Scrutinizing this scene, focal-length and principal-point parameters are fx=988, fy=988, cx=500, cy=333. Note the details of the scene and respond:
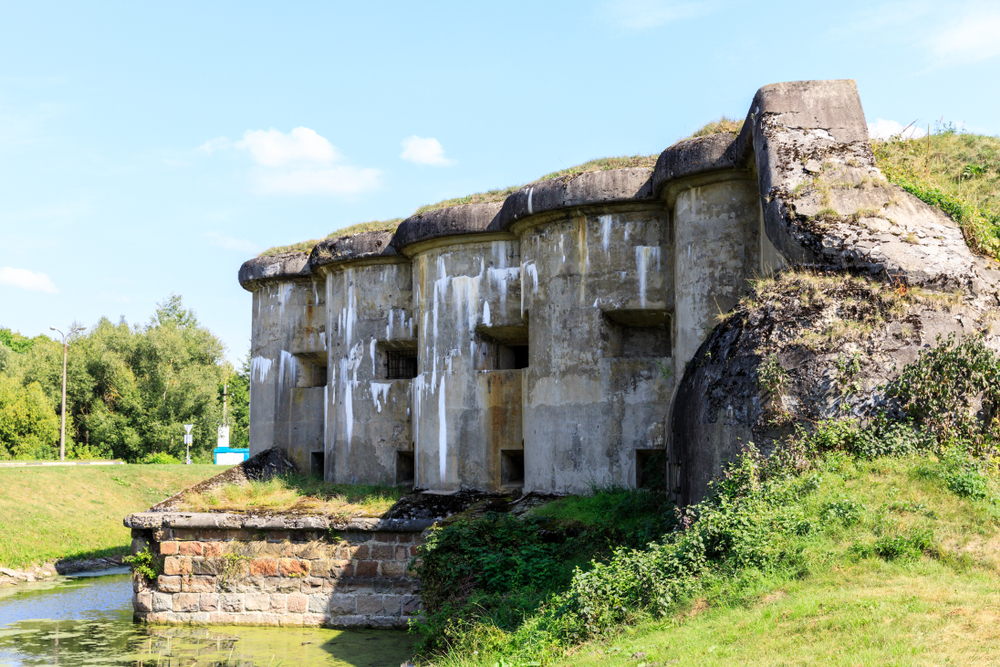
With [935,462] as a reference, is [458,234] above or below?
above

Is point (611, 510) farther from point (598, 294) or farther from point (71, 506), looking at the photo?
point (71, 506)

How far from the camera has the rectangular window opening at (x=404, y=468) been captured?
14523mm

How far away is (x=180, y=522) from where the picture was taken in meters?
12.7

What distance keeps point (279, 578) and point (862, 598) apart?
875 centimetres

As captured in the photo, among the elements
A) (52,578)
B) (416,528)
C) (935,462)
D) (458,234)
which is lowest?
(52,578)

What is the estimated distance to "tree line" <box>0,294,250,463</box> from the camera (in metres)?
34.8

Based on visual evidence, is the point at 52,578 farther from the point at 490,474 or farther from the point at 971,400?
the point at 971,400

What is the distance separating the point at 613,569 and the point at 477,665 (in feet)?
3.83

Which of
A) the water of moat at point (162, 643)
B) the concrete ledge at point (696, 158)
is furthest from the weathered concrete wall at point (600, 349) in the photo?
the water of moat at point (162, 643)

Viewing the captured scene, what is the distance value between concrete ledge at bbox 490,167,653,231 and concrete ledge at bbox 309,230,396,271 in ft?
9.84

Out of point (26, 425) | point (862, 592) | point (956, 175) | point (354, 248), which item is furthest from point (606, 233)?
point (26, 425)

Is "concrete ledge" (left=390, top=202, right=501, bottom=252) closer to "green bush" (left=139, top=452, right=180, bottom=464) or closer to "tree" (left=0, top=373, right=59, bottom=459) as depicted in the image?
"green bush" (left=139, top=452, right=180, bottom=464)

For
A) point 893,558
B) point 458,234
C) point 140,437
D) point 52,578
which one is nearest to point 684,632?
point 893,558

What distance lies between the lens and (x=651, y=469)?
11.1 metres
